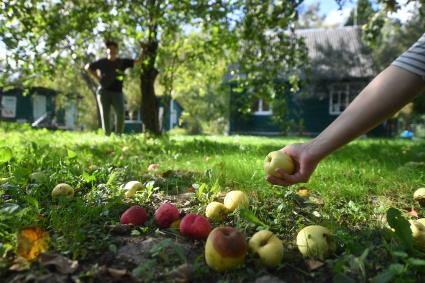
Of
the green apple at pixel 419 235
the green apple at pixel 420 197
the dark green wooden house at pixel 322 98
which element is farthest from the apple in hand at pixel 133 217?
the dark green wooden house at pixel 322 98

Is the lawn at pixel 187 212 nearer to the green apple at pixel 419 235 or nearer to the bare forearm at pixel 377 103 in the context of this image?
the green apple at pixel 419 235

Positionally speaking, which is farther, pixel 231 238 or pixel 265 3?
pixel 265 3

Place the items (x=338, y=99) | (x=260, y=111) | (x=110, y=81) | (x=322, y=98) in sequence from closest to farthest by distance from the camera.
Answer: (x=110, y=81), (x=322, y=98), (x=338, y=99), (x=260, y=111)

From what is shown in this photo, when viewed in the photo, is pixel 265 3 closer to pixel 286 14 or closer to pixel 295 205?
pixel 286 14

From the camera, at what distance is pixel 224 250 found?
1528mm

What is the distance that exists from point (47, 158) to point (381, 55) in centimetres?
3375

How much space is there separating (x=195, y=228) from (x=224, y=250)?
35 centimetres

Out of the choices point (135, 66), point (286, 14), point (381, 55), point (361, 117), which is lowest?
point (361, 117)

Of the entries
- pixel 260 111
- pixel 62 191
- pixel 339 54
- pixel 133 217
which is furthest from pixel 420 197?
pixel 339 54

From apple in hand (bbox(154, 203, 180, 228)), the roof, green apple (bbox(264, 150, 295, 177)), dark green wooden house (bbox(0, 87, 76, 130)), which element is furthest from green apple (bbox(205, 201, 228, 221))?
dark green wooden house (bbox(0, 87, 76, 130))

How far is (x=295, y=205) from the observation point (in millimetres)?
2568

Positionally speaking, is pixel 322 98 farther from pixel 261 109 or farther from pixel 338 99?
pixel 261 109

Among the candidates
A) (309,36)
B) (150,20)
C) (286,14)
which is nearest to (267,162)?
(286,14)

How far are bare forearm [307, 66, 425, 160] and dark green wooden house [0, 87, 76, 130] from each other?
30514mm
